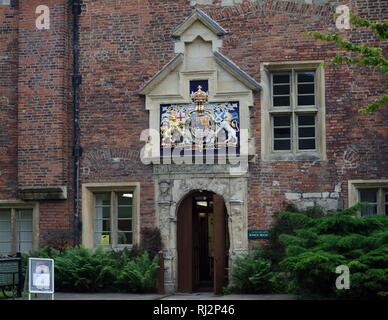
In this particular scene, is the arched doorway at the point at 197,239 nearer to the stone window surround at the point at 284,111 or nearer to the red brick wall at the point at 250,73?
the red brick wall at the point at 250,73

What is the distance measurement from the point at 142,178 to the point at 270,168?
2819 millimetres

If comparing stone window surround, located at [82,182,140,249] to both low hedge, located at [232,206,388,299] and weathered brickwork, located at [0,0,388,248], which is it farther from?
low hedge, located at [232,206,388,299]

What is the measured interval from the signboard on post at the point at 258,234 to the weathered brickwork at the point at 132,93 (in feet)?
0.45

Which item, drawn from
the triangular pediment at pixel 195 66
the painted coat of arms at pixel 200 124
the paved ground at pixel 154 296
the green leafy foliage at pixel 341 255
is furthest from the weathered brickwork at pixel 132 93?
the green leafy foliage at pixel 341 255

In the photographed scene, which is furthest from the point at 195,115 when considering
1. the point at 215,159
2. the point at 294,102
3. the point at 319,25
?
the point at 319,25

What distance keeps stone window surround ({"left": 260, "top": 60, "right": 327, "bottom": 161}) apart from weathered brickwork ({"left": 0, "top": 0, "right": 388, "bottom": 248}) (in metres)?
0.11

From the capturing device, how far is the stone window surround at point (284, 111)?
17.0m

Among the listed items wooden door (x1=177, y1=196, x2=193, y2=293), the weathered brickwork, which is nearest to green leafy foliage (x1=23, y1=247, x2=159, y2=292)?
wooden door (x1=177, y1=196, x2=193, y2=293)

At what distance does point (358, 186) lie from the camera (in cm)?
1670

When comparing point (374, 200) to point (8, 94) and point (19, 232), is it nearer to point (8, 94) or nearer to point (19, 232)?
point (19, 232)

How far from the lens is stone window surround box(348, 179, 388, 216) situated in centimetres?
1660

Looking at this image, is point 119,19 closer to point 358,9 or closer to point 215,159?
point 215,159

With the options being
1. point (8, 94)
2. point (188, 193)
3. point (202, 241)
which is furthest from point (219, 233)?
point (8, 94)

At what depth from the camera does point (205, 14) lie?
57.7 feet
